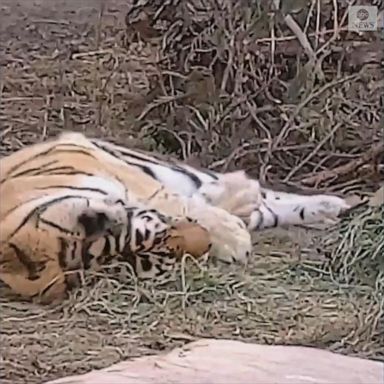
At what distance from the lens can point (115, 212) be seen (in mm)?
1207

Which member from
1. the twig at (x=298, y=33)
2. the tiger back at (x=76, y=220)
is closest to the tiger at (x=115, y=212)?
the tiger back at (x=76, y=220)

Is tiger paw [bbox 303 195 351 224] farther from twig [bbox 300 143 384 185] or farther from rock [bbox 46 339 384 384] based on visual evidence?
rock [bbox 46 339 384 384]

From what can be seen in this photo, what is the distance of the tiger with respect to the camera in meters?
1.20

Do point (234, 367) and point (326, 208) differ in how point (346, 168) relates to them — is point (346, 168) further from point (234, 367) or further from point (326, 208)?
point (234, 367)

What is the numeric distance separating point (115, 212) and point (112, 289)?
0.29 feet

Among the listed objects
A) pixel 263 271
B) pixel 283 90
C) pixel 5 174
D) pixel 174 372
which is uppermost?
pixel 283 90

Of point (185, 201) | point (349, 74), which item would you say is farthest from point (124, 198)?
point (349, 74)

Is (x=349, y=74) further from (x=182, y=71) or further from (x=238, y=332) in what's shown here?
(x=238, y=332)

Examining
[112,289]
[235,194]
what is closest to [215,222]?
[235,194]

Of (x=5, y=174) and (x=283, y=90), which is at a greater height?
(x=283, y=90)

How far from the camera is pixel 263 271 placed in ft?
3.99

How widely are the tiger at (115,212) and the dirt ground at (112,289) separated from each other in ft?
0.06

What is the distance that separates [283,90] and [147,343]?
336 mm

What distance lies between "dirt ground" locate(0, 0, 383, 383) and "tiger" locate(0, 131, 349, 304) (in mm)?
20
